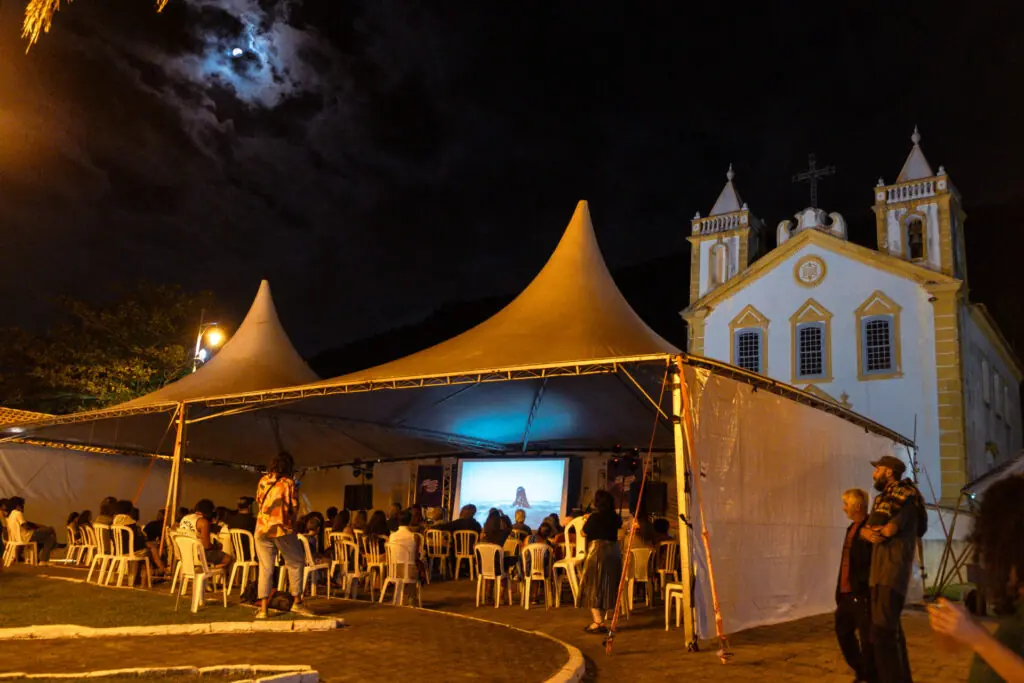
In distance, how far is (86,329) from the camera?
26.0 metres

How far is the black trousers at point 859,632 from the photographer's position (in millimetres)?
4895

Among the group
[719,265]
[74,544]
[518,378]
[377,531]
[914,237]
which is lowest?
[74,544]

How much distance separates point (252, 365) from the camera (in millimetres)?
14430

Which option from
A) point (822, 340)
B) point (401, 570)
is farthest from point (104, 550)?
point (822, 340)

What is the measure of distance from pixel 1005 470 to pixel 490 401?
9.39 meters

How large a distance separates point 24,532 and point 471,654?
9.96m

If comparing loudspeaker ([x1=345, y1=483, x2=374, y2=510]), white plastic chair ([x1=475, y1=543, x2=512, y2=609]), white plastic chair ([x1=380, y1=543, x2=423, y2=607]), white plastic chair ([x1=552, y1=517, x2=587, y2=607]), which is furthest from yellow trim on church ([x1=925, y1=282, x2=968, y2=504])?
white plastic chair ([x1=380, y1=543, x2=423, y2=607])

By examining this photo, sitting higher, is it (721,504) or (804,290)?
(804,290)

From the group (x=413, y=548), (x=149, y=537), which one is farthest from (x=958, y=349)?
(x=149, y=537)

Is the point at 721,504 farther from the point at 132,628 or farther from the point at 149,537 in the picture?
the point at 149,537

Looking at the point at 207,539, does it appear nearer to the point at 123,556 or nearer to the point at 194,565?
the point at 194,565

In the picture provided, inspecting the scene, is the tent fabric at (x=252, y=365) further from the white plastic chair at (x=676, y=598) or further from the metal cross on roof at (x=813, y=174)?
the metal cross on roof at (x=813, y=174)

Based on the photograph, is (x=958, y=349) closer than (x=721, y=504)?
No

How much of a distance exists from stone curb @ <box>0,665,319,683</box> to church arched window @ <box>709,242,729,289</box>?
20.4m
